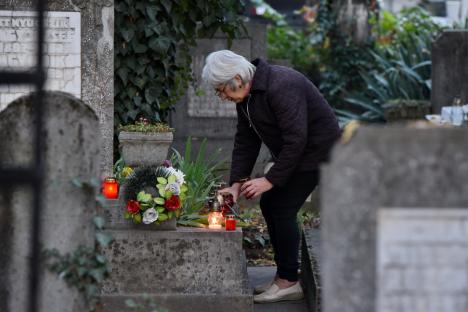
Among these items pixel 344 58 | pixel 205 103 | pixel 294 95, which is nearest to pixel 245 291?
pixel 294 95

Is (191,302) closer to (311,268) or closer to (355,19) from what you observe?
(311,268)

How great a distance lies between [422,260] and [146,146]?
268 cm

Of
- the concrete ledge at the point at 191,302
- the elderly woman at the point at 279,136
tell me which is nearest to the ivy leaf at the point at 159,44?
the elderly woman at the point at 279,136

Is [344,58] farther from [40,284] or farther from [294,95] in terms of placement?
[40,284]

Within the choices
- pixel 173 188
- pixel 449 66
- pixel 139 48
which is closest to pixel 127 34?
pixel 139 48

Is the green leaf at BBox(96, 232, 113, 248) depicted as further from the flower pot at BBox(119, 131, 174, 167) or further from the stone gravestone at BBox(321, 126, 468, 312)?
the flower pot at BBox(119, 131, 174, 167)

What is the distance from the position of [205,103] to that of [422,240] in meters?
7.62

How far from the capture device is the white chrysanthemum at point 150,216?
5.28 m

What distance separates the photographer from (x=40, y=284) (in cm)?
386

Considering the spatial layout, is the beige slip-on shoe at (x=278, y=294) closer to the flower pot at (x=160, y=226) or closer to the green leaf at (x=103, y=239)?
the flower pot at (x=160, y=226)

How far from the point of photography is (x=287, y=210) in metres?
5.61

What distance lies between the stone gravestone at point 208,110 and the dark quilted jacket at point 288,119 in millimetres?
4969

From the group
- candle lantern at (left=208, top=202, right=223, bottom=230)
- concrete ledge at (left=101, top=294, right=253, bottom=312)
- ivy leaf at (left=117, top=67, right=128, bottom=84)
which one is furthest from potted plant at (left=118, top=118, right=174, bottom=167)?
ivy leaf at (left=117, top=67, right=128, bottom=84)

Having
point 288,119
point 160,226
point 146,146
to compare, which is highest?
point 288,119
